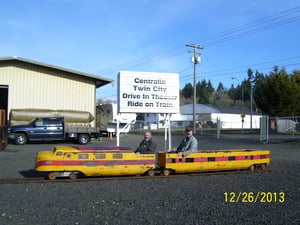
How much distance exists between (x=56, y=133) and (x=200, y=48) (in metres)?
22.6

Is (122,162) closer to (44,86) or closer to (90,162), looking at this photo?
(90,162)

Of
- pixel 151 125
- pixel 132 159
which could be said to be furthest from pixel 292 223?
pixel 151 125

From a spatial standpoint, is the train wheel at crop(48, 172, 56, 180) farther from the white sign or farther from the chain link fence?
the chain link fence

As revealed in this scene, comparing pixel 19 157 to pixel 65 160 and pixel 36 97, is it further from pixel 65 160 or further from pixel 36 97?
pixel 36 97

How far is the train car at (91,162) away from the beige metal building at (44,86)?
1751 centimetres

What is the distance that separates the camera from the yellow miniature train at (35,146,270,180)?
8258 mm

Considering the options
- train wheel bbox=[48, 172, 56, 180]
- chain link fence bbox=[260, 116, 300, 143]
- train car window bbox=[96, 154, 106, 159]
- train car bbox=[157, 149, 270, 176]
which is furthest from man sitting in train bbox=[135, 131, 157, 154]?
chain link fence bbox=[260, 116, 300, 143]

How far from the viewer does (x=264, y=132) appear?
891 inches

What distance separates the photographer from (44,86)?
25.2 m

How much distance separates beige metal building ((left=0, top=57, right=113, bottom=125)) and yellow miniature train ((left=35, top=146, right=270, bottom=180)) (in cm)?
1733

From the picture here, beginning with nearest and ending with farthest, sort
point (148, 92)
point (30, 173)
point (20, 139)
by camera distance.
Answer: point (30, 173) < point (148, 92) < point (20, 139)

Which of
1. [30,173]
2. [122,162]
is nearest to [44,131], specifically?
[30,173]

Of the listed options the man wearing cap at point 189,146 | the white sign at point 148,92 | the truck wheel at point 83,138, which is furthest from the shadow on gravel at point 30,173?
the truck wheel at point 83,138
